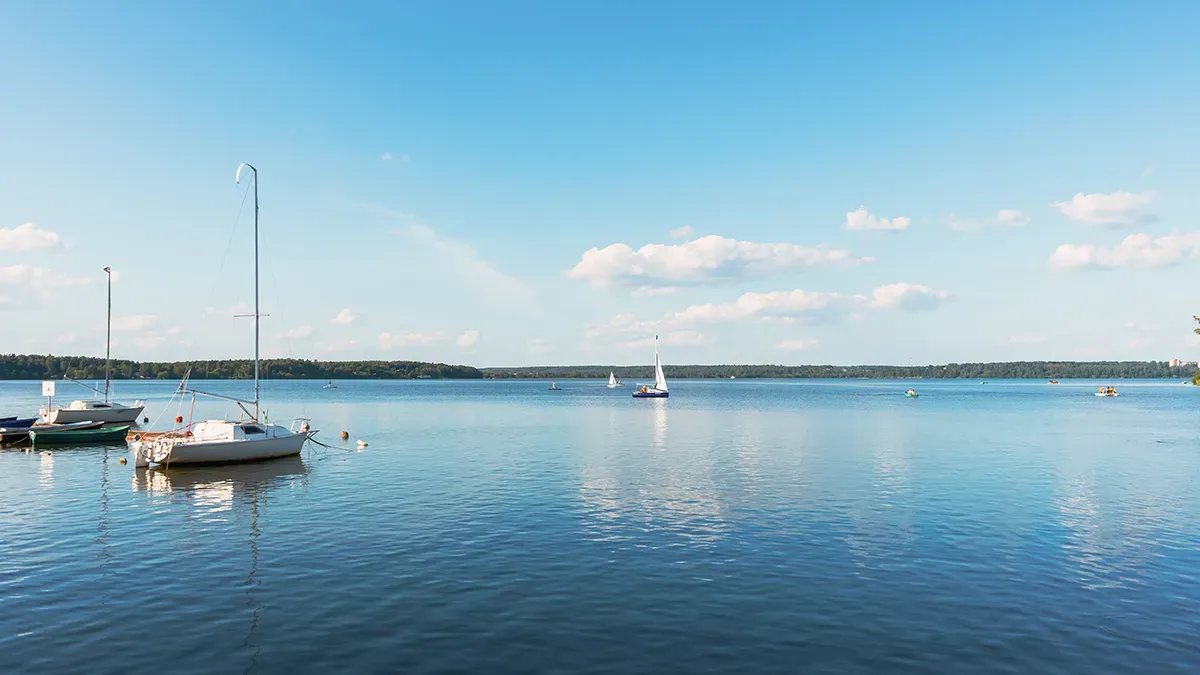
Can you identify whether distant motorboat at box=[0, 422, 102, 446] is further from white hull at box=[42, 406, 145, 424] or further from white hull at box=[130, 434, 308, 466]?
white hull at box=[130, 434, 308, 466]

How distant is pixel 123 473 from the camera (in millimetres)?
51500

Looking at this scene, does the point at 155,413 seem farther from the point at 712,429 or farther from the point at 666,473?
the point at 666,473

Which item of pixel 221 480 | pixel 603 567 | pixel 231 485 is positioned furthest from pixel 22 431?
pixel 603 567

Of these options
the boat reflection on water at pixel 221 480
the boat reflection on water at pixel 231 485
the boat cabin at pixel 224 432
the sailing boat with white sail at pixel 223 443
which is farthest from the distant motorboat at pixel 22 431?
the boat reflection on water at pixel 231 485

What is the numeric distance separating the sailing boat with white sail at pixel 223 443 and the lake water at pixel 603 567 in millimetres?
1272

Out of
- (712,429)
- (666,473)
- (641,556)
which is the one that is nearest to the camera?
(641,556)

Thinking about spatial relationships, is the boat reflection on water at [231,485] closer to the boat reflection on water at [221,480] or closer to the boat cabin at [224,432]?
the boat reflection on water at [221,480]

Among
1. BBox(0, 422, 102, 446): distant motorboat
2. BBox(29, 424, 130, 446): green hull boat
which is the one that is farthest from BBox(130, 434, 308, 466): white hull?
BBox(0, 422, 102, 446): distant motorboat

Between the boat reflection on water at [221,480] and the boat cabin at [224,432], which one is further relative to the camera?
the boat cabin at [224,432]

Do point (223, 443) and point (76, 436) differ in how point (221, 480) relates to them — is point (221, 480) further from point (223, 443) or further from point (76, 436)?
point (76, 436)

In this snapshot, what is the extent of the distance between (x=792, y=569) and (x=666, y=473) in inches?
1001

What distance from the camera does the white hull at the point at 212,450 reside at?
51406mm

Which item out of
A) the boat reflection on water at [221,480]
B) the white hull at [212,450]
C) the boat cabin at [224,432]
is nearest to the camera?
the boat reflection on water at [221,480]

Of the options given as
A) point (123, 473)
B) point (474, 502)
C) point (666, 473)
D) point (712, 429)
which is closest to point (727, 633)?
point (474, 502)
